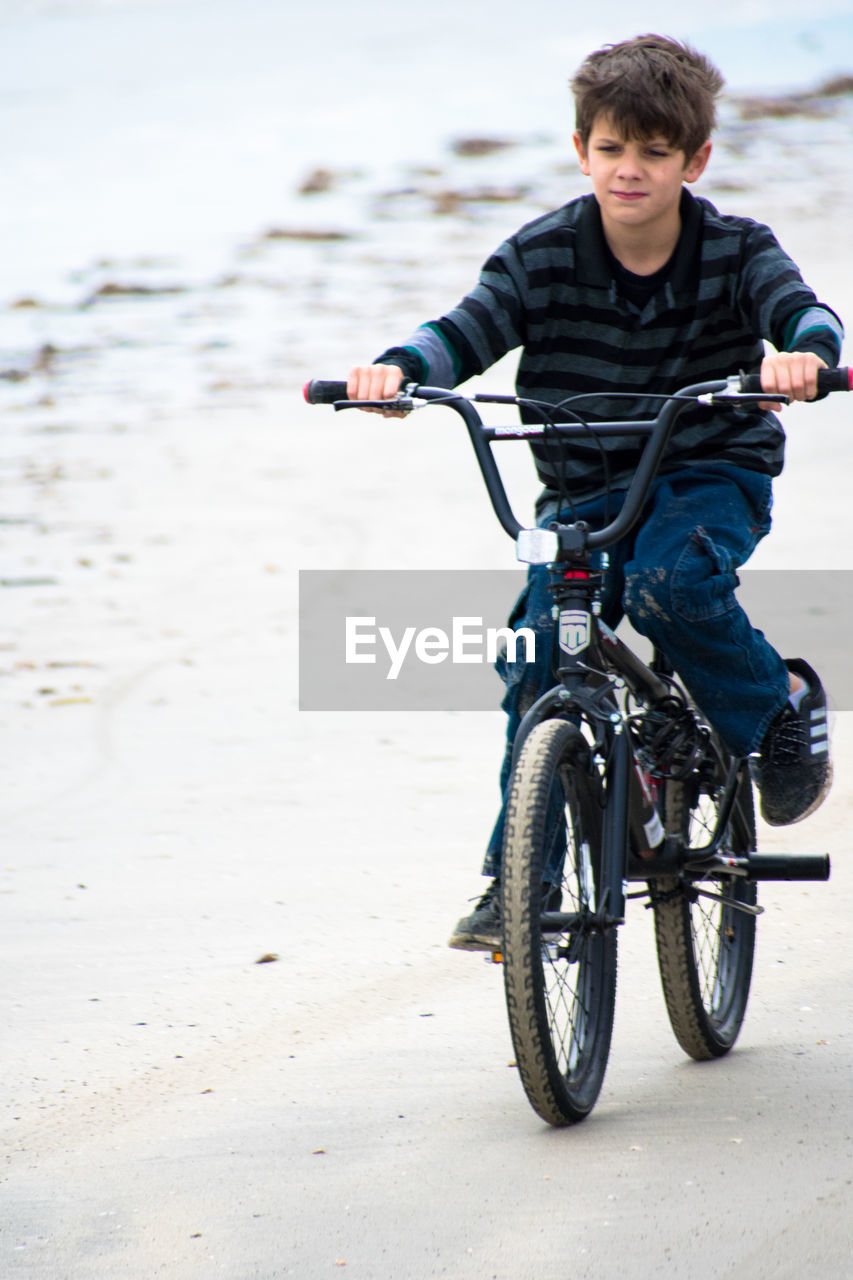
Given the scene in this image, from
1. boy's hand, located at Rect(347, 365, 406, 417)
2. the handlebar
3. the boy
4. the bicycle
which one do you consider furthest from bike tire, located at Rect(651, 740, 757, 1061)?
boy's hand, located at Rect(347, 365, 406, 417)

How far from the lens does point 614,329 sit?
10.4 ft

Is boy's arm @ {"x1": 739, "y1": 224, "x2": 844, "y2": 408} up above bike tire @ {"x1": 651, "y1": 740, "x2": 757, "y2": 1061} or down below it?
above

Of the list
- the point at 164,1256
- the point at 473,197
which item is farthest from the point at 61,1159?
the point at 473,197

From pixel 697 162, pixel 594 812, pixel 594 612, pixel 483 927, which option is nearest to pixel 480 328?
pixel 697 162

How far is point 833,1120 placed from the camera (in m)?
2.90

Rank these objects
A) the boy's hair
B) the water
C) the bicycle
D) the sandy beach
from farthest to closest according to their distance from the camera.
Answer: the water < the boy's hair < the bicycle < the sandy beach

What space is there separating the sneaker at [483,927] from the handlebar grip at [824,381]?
1.05m

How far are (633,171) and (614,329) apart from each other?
31cm

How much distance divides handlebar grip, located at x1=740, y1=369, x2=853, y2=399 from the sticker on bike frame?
1.55ft

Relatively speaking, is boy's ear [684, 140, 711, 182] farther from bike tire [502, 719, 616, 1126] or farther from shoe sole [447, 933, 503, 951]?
shoe sole [447, 933, 503, 951]

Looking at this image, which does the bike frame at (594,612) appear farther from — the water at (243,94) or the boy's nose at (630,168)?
the water at (243,94)

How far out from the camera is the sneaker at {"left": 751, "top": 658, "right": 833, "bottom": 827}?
3.25 meters

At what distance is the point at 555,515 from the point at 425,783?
237cm

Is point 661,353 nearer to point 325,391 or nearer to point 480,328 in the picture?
point 480,328
